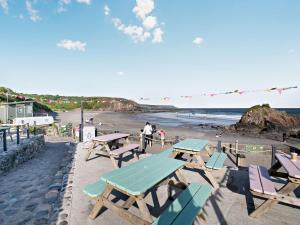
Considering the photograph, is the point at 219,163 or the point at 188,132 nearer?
the point at 219,163

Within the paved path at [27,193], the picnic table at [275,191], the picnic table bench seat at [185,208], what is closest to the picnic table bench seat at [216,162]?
the picnic table at [275,191]

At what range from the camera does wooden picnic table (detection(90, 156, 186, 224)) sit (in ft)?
9.54

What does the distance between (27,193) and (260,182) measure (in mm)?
5649

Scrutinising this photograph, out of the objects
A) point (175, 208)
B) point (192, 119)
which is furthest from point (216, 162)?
point (192, 119)

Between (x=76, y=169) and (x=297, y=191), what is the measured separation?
6.42 m

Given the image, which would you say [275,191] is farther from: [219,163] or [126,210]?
[126,210]

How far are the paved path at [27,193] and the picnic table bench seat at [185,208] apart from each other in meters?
2.29

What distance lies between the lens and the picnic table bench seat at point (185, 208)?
275 cm

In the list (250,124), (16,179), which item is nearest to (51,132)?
(16,179)

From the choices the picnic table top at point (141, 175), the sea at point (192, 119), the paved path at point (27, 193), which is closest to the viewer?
the picnic table top at point (141, 175)

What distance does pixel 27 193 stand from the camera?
17.2 ft

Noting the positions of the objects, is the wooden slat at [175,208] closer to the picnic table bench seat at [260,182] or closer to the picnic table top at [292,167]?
the picnic table bench seat at [260,182]

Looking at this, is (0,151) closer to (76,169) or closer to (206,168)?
(76,169)

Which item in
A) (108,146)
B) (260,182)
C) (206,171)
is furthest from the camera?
(108,146)
